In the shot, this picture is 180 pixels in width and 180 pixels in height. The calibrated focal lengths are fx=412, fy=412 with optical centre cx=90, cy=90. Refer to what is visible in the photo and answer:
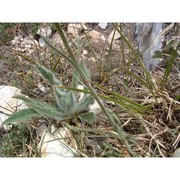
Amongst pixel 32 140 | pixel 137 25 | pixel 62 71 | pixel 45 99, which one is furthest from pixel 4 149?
pixel 137 25

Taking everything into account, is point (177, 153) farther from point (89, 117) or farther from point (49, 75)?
point (49, 75)

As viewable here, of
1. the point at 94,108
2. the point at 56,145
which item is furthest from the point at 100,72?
the point at 56,145

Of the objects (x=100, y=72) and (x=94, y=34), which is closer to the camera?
(x=100, y=72)

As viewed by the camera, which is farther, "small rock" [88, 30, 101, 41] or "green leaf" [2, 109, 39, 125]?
"small rock" [88, 30, 101, 41]

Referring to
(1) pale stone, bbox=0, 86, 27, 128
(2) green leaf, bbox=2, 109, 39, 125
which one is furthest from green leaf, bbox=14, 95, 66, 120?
(1) pale stone, bbox=0, 86, 27, 128

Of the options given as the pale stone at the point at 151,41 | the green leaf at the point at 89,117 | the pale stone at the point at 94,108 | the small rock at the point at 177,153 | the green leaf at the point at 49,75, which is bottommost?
the small rock at the point at 177,153

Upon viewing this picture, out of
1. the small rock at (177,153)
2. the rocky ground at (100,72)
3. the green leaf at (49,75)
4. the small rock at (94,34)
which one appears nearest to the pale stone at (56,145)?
the rocky ground at (100,72)

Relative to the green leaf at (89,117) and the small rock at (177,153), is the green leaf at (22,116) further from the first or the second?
the small rock at (177,153)

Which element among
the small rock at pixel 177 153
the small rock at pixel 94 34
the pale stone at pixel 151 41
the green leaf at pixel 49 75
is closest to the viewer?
the small rock at pixel 177 153

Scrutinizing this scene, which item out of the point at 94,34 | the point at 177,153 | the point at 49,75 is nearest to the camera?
the point at 177,153

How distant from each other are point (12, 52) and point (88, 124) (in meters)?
0.42

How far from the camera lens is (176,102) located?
3.99 ft

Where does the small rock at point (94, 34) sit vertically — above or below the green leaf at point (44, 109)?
above

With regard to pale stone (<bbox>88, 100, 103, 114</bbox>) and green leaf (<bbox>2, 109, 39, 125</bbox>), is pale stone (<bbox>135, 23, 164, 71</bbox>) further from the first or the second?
green leaf (<bbox>2, 109, 39, 125</bbox>)
